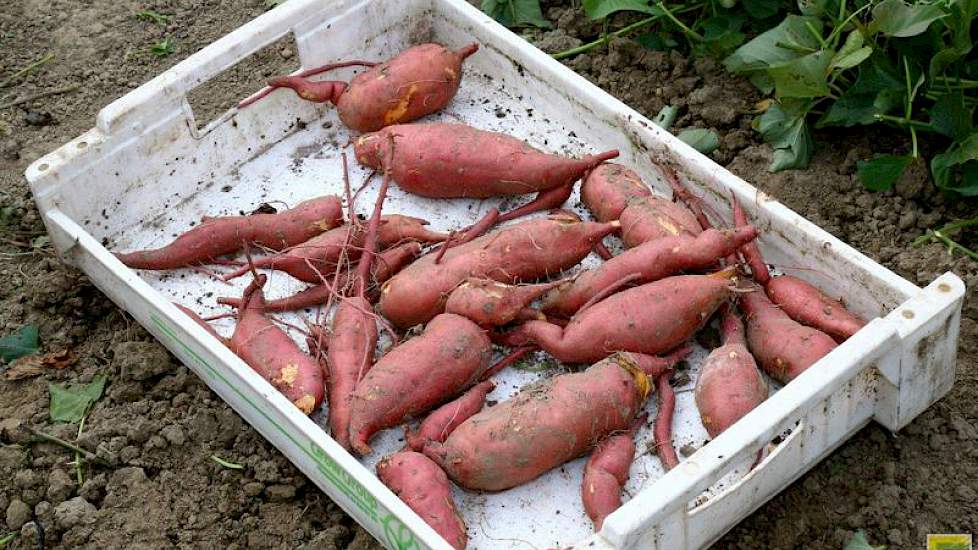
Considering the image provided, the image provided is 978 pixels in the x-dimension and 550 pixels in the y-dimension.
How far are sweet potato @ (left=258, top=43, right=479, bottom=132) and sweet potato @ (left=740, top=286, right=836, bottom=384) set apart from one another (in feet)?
2.79

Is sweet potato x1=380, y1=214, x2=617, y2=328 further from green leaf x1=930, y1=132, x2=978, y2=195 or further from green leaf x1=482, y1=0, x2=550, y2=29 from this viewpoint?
green leaf x1=482, y1=0, x2=550, y2=29

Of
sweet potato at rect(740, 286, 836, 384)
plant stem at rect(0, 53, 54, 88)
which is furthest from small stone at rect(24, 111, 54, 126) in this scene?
sweet potato at rect(740, 286, 836, 384)

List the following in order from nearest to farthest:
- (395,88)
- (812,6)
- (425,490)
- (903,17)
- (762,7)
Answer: (425,490) < (903,17) < (812,6) < (395,88) < (762,7)

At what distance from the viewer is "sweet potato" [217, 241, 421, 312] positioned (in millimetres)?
2518

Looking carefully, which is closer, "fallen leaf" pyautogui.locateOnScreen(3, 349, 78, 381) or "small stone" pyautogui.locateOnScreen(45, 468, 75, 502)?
"small stone" pyautogui.locateOnScreen(45, 468, 75, 502)

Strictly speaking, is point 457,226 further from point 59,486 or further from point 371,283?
point 59,486

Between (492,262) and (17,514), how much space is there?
0.94 meters

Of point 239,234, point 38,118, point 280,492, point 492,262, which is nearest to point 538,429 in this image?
point 492,262

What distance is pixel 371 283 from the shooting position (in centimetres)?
252

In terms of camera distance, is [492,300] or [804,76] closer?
[492,300]

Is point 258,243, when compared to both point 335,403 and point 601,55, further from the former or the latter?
point 601,55

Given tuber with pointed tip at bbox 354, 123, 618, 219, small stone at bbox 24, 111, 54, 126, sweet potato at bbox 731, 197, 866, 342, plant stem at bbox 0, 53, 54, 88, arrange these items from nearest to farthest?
1. sweet potato at bbox 731, 197, 866, 342
2. tuber with pointed tip at bbox 354, 123, 618, 219
3. small stone at bbox 24, 111, 54, 126
4. plant stem at bbox 0, 53, 54, 88

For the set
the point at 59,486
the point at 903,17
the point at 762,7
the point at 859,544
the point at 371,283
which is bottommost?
the point at 859,544

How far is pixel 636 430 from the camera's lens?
2289 mm
